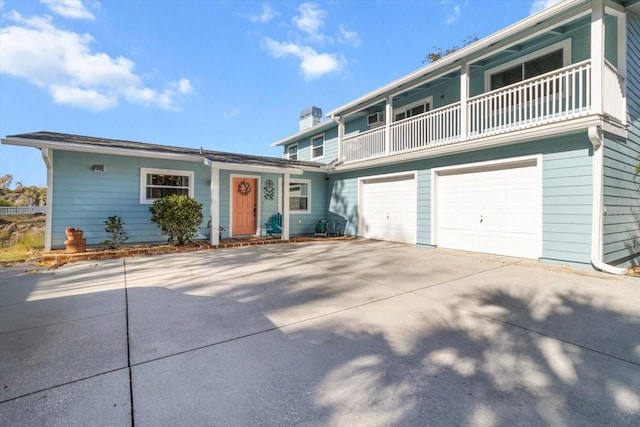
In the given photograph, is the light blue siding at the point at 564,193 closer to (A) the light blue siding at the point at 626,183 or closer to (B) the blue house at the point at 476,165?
(B) the blue house at the point at 476,165

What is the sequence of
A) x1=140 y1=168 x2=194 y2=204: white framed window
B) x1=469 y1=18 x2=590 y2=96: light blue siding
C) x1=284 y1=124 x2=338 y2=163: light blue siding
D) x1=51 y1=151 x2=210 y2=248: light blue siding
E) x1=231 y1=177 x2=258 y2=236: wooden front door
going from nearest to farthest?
x1=469 y1=18 x2=590 y2=96: light blue siding < x1=51 y1=151 x2=210 y2=248: light blue siding < x1=140 y1=168 x2=194 y2=204: white framed window < x1=231 y1=177 x2=258 y2=236: wooden front door < x1=284 y1=124 x2=338 y2=163: light blue siding

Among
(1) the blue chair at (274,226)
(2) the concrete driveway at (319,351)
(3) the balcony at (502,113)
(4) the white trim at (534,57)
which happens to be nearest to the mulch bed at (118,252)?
(1) the blue chair at (274,226)

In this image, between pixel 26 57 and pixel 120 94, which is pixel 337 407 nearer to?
pixel 26 57

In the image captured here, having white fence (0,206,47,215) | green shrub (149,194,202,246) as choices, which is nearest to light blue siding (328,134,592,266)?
green shrub (149,194,202,246)

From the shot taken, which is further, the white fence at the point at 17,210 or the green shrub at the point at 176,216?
the white fence at the point at 17,210

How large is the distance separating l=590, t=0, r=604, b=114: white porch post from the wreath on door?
29.8 ft

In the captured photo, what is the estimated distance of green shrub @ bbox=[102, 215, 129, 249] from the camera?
7.89 meters

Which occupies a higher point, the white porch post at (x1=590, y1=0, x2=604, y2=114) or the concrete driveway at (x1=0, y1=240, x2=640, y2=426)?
the white porch post at (x1=590, y1=0, x2=604, y2=114)

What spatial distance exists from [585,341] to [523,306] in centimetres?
96

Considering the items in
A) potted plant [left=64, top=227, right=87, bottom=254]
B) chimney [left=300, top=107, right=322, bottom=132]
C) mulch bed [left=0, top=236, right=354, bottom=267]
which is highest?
chimney [left=300, top=107, right=322, bottom=132]

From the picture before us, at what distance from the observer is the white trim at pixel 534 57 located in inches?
270

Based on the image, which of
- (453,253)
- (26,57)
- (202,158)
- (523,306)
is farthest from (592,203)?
(26,57)

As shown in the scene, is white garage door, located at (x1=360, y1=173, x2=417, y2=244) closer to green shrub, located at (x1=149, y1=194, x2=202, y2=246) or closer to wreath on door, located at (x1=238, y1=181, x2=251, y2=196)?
wreath on door, located at (x1=238, y1=181, x2=251, y2=196)

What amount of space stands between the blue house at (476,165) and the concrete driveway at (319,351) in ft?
6.70
